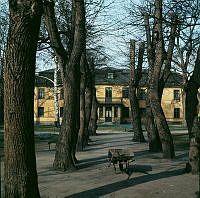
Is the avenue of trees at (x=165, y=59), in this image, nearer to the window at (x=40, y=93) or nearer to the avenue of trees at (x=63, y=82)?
the avenue of trees at (x=63, y=82)

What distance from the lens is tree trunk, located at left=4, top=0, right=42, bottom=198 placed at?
588 cm

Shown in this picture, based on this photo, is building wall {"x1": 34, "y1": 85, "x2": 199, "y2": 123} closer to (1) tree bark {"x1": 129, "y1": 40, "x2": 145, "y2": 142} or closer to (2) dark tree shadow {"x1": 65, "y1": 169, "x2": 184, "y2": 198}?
(1) tree bark {"x1": 129, "y1": 40, "x2": 145, "y2": 142}

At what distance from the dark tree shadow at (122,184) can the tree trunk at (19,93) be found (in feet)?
6.72

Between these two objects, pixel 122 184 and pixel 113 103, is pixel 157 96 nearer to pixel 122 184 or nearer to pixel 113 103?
pixel 122 184

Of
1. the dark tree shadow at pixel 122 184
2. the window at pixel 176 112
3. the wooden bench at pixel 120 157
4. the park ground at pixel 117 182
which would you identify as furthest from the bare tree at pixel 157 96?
the window at pixel 176 112

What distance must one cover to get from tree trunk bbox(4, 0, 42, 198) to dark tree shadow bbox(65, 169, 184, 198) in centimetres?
205

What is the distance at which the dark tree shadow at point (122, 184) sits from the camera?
785 cm

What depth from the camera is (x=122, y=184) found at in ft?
29.3

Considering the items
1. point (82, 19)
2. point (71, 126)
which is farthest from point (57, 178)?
point (82, 19)

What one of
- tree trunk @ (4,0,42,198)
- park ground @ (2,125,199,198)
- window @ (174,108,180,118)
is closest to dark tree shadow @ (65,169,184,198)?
park ground @ (2,125,199,198)

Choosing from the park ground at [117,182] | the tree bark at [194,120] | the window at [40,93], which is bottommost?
the park ground at [117,182]

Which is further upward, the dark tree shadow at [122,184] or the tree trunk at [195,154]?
the tree trunk at [195,154]

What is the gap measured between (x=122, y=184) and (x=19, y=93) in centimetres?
436

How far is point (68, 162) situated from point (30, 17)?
6.73m
